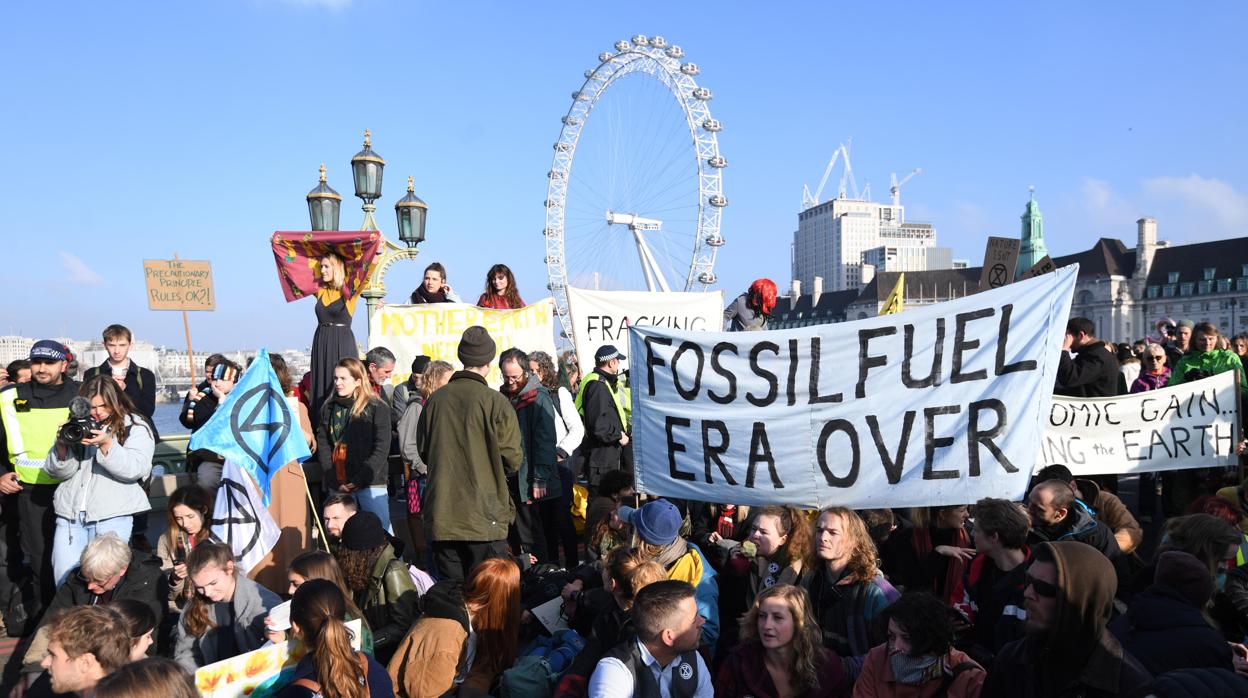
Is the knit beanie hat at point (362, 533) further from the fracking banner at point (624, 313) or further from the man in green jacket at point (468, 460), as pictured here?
the fracking banner at point (624, 313)

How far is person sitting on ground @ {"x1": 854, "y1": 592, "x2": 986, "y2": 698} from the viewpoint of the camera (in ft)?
9.82

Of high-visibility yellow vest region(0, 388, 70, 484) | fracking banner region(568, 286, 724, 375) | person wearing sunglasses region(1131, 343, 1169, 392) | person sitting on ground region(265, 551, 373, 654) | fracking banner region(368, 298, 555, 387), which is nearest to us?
person sitting on ground region(265, 551, 373, 654)

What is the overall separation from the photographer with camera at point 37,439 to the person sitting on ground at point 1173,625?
563 centimetres

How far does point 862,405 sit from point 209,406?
4.49 m

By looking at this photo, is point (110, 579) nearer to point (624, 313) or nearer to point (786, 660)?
point (786, 660)

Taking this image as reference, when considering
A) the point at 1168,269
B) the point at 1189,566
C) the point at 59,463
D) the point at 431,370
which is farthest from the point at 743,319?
the point at 1168,269

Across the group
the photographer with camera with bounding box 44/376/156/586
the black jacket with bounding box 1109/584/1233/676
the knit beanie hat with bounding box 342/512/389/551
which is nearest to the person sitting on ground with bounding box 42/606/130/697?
the knit beanie hat with bounding box 342/512/389/551

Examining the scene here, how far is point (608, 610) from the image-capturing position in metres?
3.92

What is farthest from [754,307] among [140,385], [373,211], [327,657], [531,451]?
[373,211]

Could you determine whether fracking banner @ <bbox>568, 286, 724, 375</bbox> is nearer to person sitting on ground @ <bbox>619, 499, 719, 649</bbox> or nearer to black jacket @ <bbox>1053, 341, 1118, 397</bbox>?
black jacket @ <bbox>1053, 341, 1118, 397</bbox>

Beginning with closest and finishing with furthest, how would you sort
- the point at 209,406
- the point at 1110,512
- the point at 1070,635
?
the point at 1070,635, the point at 1110,512, the point at 209,406

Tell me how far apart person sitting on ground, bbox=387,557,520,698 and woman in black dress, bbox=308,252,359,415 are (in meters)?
2.92

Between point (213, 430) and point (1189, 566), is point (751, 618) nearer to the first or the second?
point (1189, 566)

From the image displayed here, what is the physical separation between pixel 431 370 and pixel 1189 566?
4108mm
